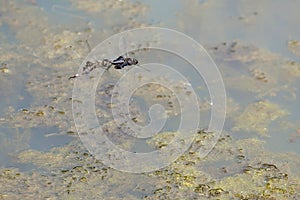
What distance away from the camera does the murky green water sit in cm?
256

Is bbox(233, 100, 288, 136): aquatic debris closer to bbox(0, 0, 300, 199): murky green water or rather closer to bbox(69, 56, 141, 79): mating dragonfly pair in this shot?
bbox(0, 0, 300, 199): murky green water

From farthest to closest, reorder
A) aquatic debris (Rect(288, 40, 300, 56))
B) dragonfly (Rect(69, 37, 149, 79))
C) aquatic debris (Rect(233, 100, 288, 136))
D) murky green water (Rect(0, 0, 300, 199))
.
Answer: aquatic debris (Rect(288, 40, 300, 56)) → dragonfly (Rect(69, 37, 149, 79)) → aquatic debris (Rect(233, 100, 288, 136)) → murky green water (Rect(0, 0, 300, 199))

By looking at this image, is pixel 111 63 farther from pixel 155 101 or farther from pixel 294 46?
pixel 294 46

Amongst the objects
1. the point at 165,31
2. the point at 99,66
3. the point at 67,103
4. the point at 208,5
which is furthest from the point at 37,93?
the point at 208,5

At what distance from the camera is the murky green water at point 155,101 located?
2557mm

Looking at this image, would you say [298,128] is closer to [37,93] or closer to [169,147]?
[169,147]

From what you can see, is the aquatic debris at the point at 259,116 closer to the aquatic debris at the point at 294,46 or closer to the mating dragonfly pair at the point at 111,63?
the aquatic debris at the point at 294,46

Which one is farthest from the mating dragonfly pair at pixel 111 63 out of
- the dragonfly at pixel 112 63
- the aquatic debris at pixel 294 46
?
the aquatic debris at pixel 294 46

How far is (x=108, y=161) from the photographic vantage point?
266 centimetres

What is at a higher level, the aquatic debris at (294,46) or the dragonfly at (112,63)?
the aquatic debris at (294,46)

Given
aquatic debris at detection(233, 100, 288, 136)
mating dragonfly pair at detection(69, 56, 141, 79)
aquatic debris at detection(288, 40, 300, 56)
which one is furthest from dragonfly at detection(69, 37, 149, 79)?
aquatic debris at detection(288, 40, 300, 56)

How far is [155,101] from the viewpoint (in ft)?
9.95

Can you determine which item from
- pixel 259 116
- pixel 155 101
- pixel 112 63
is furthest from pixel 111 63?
pixel 259 116

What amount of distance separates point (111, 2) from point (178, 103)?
1173 millimetres
